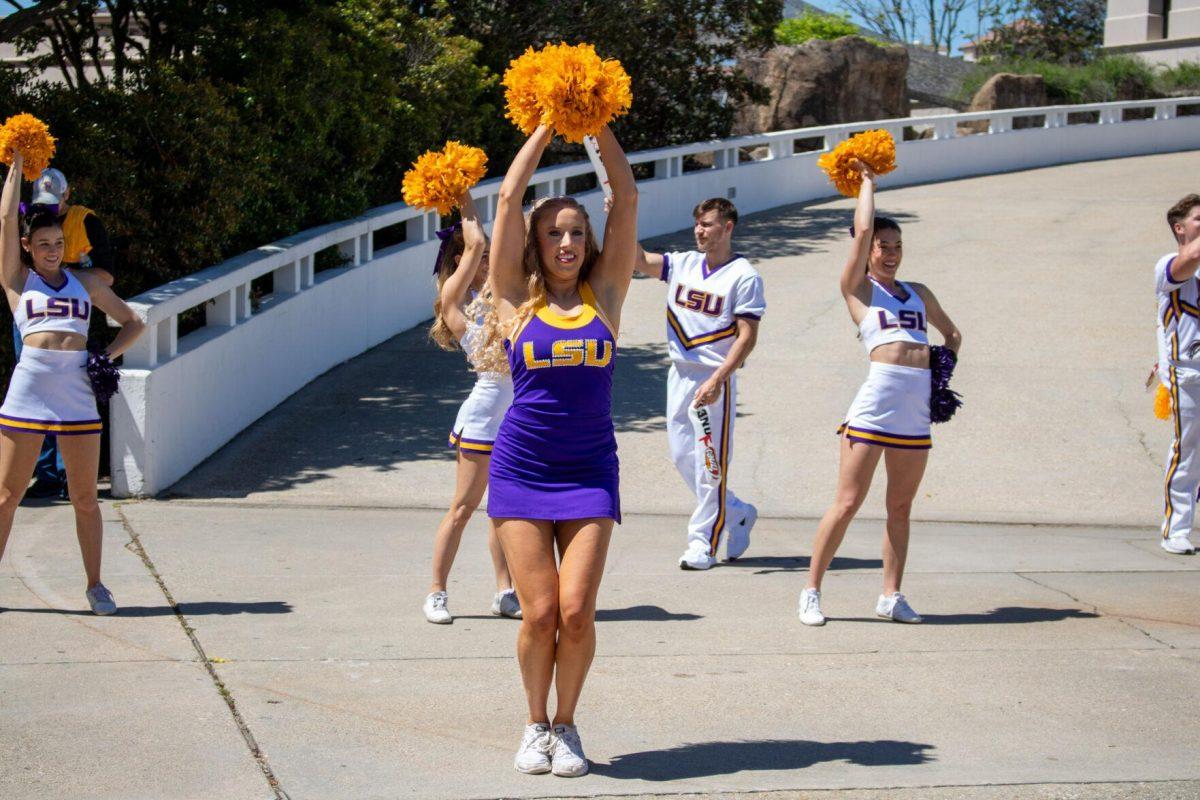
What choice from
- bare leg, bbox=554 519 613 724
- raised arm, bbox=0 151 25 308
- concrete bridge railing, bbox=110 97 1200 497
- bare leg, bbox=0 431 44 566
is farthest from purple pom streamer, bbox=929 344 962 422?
concrete bridge railing, bbox=110 97 1200 497

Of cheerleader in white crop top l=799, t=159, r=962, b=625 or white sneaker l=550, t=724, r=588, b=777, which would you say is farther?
cheerleader in white crop top l=799, t=159, r=962, b=625

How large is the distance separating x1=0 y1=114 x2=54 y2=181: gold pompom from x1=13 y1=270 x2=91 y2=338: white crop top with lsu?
629 millimetres

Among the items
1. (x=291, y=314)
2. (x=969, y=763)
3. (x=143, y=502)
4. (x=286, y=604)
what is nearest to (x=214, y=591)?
(x=286, y=604)

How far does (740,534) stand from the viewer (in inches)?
327

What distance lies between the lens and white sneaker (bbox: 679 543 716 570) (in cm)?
807

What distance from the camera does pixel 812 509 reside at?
9750mm

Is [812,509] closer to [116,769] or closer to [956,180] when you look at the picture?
[116,769]

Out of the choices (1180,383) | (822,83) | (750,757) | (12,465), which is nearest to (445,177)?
(12,465)

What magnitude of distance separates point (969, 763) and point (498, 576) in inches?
102

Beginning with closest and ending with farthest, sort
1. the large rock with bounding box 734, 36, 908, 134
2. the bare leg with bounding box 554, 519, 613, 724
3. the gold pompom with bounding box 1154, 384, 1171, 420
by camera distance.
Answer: the bare leg with bounding box 554, 519, 613, 724 < the gold pompom with bounding box 1154, 384, 1171, 420 < the large rock with bounding box 734, 36, 908, 134

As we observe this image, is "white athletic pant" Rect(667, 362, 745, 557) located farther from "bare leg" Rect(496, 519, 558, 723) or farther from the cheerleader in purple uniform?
"bare leg" Rect(496, 519, 558, 723)

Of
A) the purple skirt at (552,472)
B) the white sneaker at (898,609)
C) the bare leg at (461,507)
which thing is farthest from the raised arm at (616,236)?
the white sneaker at (898,609)

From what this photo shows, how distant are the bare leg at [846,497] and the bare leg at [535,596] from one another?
2269 mm

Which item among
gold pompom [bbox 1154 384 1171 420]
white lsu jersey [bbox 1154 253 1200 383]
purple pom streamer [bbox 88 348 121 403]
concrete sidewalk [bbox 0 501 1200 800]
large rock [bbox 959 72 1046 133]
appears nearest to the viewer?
concrete sidewalk [bbox 0 501 1200 800]
